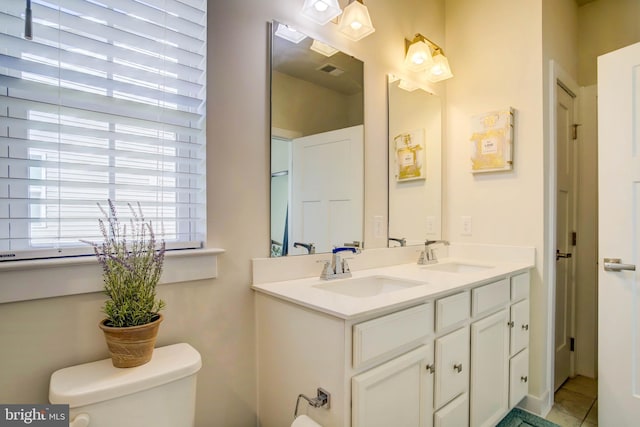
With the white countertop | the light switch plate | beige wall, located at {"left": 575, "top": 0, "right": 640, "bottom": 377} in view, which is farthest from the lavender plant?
beige wall, located at {"left": 575, "top": 0, "right": 640, "bottom": 377}

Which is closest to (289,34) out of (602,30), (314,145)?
(314,145)

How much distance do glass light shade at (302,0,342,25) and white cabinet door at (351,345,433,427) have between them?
57.4 inches

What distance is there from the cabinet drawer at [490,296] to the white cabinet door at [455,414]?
1.20 ft

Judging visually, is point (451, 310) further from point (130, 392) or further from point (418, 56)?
point (418, 56)

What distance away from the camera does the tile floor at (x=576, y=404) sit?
1.87m

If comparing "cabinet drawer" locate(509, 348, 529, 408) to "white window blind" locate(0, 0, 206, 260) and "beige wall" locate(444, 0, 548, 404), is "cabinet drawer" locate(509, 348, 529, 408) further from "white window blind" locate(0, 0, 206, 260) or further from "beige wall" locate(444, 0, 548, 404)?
"white window blind" locate(0, 0, 206, 260)

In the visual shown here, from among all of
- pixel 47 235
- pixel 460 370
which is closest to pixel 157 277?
pixel 47 235

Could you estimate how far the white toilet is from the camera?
85 cm

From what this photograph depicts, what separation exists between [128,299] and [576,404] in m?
2.55

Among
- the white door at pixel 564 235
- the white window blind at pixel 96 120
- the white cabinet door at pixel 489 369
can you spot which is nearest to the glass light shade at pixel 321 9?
the white window blind at pixel 96 120

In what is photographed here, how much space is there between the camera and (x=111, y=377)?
2.99 feet

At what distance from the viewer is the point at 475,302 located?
4.88 ft

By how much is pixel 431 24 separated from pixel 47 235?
95.6 inches

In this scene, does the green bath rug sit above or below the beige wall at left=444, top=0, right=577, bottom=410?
below
